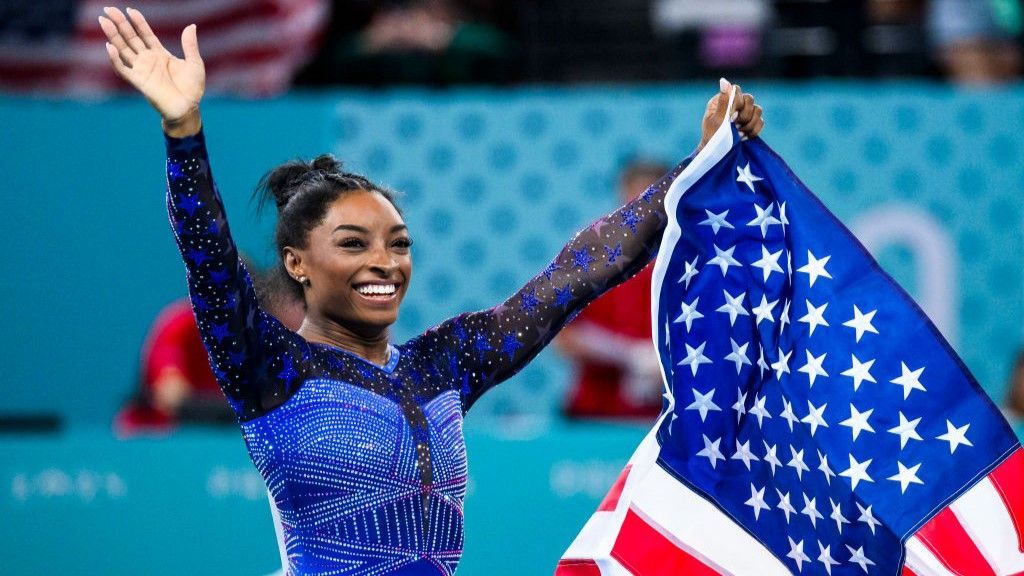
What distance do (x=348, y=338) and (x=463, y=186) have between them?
4021 millimetres

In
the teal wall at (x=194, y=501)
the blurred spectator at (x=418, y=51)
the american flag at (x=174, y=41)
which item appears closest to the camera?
the teal wall at (x=194, y=501)

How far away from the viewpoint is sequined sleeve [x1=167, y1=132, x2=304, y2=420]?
9.43 feet

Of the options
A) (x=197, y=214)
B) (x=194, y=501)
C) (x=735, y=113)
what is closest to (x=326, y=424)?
(x=197, y=214)

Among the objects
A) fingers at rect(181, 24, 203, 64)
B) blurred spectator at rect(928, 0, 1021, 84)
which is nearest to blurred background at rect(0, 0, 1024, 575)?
blurred spectator at rect(928, 0, 1021, 84)

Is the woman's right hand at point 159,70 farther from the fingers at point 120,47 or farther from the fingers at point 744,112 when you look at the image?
the fingers at point 744,112

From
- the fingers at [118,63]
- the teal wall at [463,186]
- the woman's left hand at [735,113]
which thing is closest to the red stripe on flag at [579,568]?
the woman's left hand at [735,113]

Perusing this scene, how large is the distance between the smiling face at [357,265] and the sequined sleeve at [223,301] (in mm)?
138

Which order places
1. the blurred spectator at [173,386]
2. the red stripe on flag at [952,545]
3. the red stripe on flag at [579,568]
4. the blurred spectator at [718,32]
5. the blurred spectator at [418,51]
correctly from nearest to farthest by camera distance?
1. the red stripe on flag at [952,545]
2. the red stripe on flag at [579,568]
3. the blurred spectator at [173,386]
4. the blurred spectator at [418,51]
5. the blurred spectator at [718,32]

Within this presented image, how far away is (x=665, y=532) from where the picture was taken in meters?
3.55

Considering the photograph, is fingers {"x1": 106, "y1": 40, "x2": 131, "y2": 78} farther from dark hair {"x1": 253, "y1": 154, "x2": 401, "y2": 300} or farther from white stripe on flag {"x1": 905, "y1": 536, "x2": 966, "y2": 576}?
white stripe on flag {"x1": 905, "y1": 536, "x2": 966, "y2": 576}

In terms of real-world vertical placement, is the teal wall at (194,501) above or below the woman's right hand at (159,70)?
above

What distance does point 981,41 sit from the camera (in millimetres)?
7801

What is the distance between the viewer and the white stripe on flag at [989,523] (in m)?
3.36

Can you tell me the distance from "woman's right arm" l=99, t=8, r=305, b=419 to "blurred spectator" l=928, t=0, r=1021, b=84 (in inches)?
220
